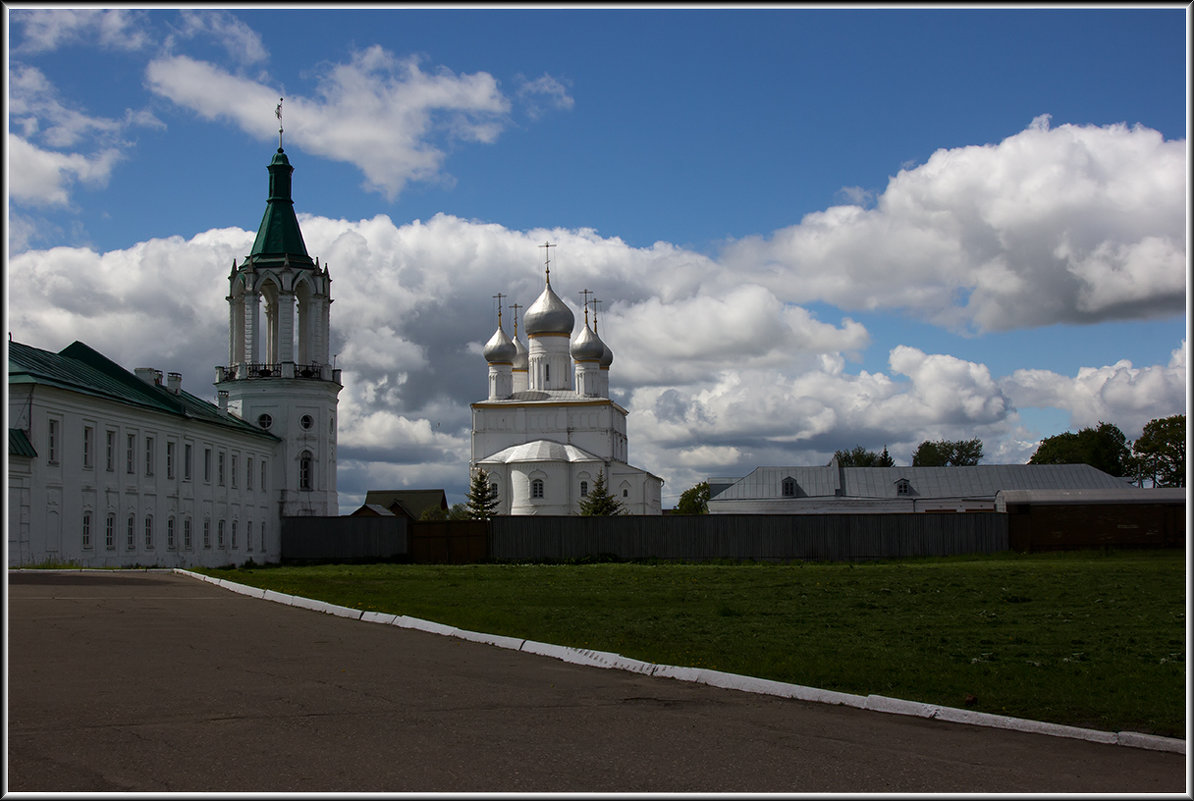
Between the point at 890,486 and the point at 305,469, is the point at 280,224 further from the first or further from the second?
the point at 890,486

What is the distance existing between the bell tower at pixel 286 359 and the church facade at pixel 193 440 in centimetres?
6

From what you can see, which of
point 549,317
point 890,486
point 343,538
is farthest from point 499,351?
point 343,538

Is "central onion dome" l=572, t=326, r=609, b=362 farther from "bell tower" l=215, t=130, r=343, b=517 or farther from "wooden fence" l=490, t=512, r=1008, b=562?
"wooden fence" l=490, t=512, r=1008, b=562

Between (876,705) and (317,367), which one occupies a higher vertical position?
(317,367)

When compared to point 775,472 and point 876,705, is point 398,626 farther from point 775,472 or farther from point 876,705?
point 775,472

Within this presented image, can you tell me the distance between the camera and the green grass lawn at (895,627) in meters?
9.99

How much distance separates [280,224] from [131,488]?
19.8 meters

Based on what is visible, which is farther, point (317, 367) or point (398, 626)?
point (317, 367)

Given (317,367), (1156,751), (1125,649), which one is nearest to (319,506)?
(317,367)

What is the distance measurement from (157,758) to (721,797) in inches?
133

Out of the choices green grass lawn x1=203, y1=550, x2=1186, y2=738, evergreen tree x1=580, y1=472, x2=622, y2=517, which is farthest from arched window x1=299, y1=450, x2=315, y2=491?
Result: green grass lawn x1=203, y1=550, x2=1186, y2=738

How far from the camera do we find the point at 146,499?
41.2m

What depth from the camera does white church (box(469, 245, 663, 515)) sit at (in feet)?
245

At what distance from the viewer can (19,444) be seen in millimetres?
32938
